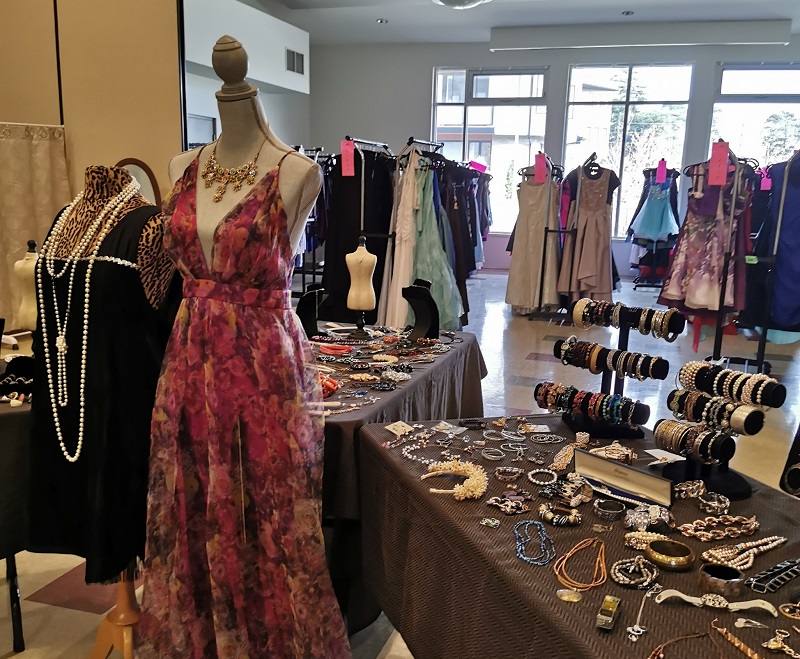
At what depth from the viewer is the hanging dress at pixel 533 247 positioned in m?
6.55

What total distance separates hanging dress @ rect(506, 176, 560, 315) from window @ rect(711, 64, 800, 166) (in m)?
4.12

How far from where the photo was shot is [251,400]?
1.51m

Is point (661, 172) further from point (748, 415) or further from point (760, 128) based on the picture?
point (748, 415)

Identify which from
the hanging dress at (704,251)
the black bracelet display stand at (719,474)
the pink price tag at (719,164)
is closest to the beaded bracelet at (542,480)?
the black bracelet display stand at (719,474)

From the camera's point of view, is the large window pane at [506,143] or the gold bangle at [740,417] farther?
the large window pane at [506,143]

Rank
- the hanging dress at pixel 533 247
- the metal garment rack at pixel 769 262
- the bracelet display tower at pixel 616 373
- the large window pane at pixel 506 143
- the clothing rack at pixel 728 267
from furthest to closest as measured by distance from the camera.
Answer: the large window pane at pixel 506 143 < the hanging dress at pixel 533 247 < the clothing rack at pixel 728 267 < the metal garment rack at pixel 769 262 < the bracelet display tower at pixel 616 373

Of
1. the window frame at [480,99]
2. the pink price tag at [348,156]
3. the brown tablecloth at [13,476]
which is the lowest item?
the brown tablecloth at [13,476]

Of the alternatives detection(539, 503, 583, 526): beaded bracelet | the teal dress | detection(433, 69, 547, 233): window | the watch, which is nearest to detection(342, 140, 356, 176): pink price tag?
the teal dress

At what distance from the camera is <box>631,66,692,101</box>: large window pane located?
9445mm

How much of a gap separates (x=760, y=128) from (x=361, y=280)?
8914mm

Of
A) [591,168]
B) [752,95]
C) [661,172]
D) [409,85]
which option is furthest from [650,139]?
[591,168]

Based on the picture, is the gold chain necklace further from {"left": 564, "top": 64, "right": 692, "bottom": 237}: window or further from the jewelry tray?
{"left": 564, "top": 64, "right": 692, "bottom": 237}: window

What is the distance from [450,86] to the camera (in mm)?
10328

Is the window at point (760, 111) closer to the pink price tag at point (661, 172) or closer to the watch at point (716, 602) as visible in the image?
the pink price tag at point (661, 172)
